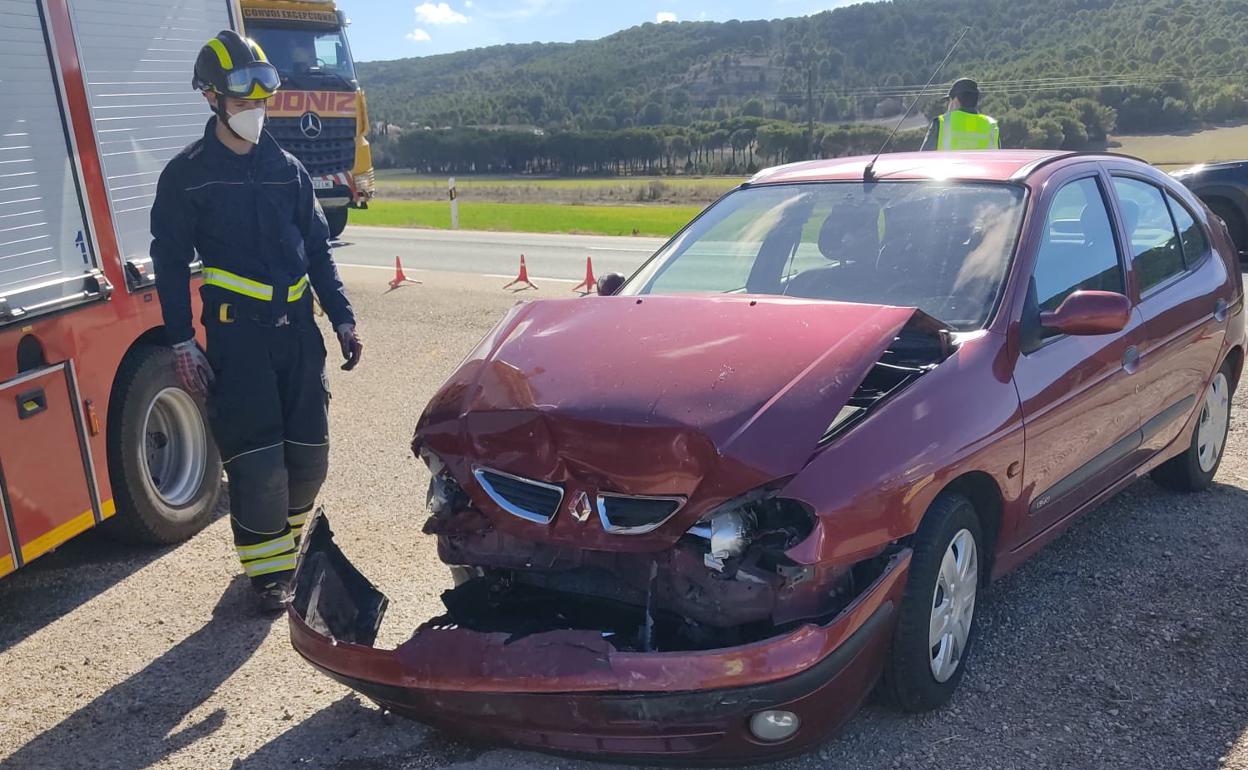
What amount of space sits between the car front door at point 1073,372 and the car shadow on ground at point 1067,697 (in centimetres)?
39

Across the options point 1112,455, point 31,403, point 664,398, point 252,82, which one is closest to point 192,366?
point 31,403

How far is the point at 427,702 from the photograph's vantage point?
2.78 meters

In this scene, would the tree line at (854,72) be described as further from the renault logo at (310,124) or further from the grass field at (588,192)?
the renault logo at (310,124)

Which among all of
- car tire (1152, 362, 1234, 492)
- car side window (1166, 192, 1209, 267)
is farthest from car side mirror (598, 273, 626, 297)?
car tire (1152, 362, 1234, 492)

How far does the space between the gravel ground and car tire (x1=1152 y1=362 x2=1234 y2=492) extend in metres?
0.09

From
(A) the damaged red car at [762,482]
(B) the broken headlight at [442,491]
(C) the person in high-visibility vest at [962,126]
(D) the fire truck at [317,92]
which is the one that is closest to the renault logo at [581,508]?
(A) the damaged red car at [762,482]

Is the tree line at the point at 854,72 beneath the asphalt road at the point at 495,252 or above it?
above

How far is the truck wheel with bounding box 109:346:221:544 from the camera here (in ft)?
15.6

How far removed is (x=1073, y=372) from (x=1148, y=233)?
125cm

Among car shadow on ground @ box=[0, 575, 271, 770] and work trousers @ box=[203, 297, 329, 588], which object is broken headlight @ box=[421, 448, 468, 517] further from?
work trousers @ box=[203, 297, 329, 588]

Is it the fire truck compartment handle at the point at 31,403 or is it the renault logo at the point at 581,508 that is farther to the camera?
the fire truck compartment handle at the point at 31,403

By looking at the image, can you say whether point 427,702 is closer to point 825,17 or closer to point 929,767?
point 929,767

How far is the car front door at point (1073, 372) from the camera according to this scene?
11.8 feet

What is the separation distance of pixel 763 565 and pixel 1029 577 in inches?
80.1
